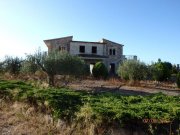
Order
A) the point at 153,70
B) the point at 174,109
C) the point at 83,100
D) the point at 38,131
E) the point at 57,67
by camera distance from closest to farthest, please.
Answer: the point at 174,109 → the point at 38,131 → the point at 83,100 → the point at 57,67 → the point at 153,70

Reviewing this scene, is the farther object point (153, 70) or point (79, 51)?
point (79, 51)

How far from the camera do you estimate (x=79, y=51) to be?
53.7 m

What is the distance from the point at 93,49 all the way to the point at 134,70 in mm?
23311

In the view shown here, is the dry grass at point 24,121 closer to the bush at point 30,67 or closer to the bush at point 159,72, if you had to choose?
the bush at point 30,67

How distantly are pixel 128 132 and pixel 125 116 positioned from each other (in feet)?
1.28

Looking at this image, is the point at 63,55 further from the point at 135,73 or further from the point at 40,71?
the point at 135,73

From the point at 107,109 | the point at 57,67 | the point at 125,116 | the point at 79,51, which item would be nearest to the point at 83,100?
the point at 107,109

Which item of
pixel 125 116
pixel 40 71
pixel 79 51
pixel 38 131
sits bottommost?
pixel 38 131

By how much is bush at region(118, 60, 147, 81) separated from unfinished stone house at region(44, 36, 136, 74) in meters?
19.4

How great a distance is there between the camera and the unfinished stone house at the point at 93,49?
52562 millimetres

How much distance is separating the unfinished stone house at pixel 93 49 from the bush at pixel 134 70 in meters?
19.4

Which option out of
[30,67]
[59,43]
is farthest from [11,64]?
[59,43]

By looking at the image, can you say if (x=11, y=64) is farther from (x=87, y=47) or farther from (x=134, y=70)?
(x=87, y=47)

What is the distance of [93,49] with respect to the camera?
54531 mm
